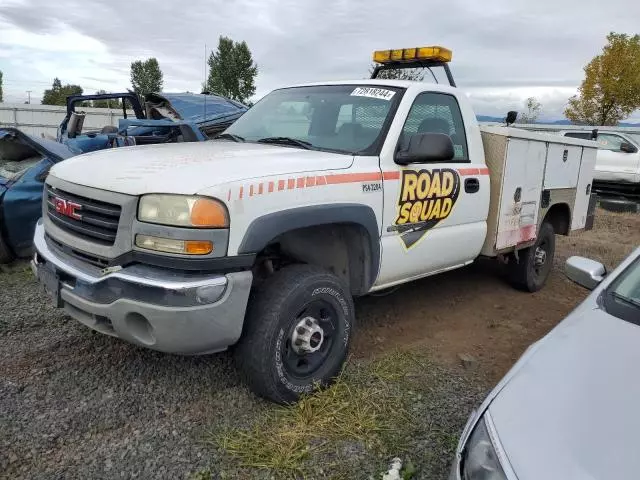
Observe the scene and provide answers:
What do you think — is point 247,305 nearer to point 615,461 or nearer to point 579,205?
point 615,461

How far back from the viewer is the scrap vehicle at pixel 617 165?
12711 millimetres

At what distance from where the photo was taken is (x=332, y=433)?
8.99ft

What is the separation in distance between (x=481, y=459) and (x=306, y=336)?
1376mm

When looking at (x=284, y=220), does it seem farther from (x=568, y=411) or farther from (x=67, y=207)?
(x=568, y=411)

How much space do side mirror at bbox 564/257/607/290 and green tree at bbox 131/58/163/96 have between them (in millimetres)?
43561

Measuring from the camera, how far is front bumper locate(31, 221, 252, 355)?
2453 mm

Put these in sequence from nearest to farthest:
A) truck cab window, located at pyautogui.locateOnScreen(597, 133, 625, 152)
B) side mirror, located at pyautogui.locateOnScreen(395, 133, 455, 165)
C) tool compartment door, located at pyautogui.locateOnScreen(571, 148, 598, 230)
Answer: side mirror, located at pyautogui.locateOnScreen(395, 133, 455, 165), tool compartment door, located at pyautogui.locateOnScreen(571, 148, 598, 230), truck cab window, located at pyautogui.locateOnScreen(597, 133, 625, 152)

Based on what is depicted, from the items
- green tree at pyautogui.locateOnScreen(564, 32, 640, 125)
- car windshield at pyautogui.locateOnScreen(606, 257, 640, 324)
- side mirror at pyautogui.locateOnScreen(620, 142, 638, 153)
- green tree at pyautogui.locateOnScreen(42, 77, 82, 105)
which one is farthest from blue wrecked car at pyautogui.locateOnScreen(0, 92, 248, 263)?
green tree at pyautogui.locateOnScreen(42, 77, 82, 105)

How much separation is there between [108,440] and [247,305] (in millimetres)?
937

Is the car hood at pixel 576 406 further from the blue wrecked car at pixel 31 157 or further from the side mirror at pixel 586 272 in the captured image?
the blue wrecked car at pixel 31 157

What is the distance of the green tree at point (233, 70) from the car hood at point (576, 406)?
2732cm

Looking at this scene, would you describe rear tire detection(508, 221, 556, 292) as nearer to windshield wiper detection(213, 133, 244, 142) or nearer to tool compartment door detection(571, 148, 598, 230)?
tool compartment door detection(571, 148, 598, 230)

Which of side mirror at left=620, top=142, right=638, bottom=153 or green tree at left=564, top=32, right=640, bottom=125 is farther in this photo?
green tree at left=564, top=32, right=640, bottom=125

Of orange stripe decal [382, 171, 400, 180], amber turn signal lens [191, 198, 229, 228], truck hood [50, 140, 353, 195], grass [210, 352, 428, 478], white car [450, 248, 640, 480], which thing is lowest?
grass [210, 352, 428, 478]
